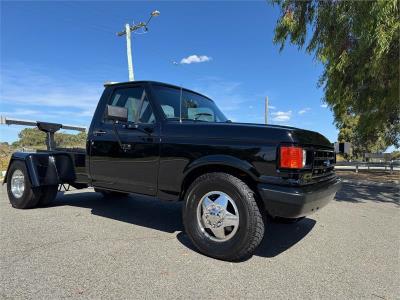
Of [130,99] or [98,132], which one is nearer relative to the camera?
[130,99]

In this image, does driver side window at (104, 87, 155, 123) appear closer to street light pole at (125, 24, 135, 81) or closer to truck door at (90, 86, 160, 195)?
truck door at (90, 86, 160, 195)

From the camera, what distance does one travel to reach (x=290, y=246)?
14.6 feet

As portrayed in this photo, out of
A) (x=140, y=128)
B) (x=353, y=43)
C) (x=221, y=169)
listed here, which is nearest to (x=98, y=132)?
(x=140, y=128)

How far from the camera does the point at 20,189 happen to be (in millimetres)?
6453

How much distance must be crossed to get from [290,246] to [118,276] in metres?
2.11

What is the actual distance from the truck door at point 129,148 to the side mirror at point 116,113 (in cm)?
22

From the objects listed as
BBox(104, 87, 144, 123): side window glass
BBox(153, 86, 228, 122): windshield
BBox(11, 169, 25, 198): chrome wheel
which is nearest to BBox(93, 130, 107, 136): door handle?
BBox(104, 87, 144, 123): side window glass

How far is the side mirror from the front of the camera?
454 cm

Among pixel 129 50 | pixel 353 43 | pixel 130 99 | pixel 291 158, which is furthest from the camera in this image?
pixel 129 50

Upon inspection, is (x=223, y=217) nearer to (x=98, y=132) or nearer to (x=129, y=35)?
(x=98, y=132)

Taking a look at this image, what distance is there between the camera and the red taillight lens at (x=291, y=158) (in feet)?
12.0

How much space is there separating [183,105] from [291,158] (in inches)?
76.1

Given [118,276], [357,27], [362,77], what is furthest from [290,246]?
[362,77]

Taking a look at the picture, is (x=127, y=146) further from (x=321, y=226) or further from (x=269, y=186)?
(x=321, y=226)
